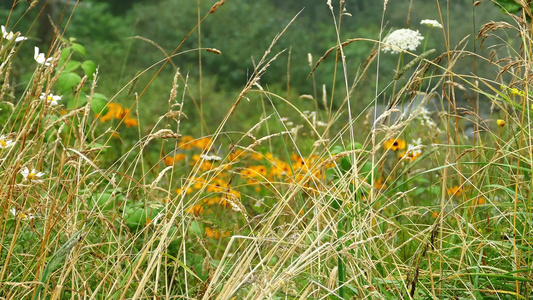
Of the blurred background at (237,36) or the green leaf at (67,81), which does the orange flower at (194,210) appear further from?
the blurred background at (237,36)

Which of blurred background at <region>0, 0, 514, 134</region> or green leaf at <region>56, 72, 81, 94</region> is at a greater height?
green leaf at <region>56, 72, 81, 94</region>

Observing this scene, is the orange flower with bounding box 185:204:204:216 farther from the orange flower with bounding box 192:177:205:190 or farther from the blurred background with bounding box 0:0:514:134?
the blurred background with bounding box 0:0:514:134

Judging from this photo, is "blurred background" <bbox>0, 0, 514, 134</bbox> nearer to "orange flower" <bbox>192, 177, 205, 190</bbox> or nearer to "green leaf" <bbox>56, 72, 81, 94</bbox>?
"green leaf" <bbox>56, 72, 81, 94</bbox>

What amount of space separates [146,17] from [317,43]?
209 centimetres

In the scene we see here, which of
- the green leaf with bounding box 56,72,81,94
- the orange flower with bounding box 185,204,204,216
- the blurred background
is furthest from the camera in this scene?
the blurred background

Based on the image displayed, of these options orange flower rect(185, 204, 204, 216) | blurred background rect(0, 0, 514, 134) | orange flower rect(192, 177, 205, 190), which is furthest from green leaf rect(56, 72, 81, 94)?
blurred background rect(0, 0, 514, 134)

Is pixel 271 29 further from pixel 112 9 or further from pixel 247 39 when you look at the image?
pixel 112 9

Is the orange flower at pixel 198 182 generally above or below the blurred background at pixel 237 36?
above

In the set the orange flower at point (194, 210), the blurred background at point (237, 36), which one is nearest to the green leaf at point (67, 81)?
the orange flower at point (194, 210)

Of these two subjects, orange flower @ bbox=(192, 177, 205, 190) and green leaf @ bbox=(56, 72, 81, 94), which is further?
green leaf @ bbox=(56, 72, 81, 94)

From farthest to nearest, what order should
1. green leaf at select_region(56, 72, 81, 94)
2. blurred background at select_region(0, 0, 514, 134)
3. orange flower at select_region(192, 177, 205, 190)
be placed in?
blurred background at select_region(0, 0, 514, 134), green leaf at select_region(56, 72, 81, 94), orange flower at select_region(192, 177, 205, 190)

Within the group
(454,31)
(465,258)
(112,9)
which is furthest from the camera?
(112,9)

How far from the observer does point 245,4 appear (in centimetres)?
844

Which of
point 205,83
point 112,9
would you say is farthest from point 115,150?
point 112,9
